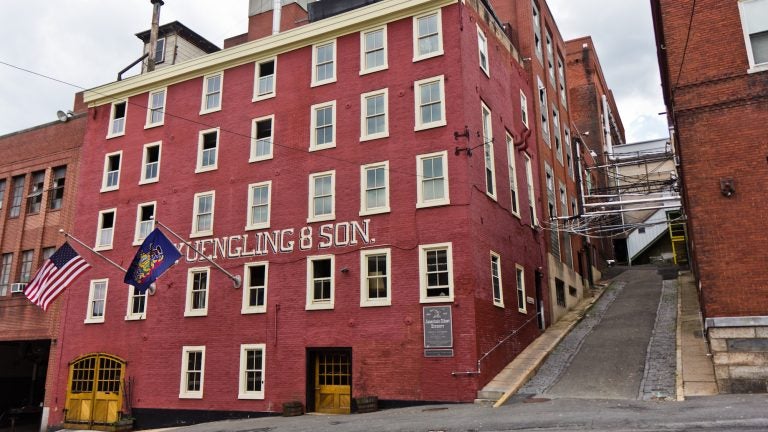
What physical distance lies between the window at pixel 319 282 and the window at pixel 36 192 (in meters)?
16.7

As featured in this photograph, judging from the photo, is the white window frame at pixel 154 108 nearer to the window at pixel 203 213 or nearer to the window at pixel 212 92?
the window at pixel 212 92

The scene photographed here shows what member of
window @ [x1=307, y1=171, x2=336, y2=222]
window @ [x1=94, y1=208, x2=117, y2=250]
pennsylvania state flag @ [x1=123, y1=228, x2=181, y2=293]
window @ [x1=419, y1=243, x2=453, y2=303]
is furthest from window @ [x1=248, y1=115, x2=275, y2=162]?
window @ [x1=419, y1=243, x2=453, y2=303]

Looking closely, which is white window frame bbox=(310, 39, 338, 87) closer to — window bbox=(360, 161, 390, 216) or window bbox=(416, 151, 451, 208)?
window bbox=(360, 161, 390, 216)

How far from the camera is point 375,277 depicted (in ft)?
68.9

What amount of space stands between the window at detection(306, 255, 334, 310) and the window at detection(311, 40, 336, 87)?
7.12m

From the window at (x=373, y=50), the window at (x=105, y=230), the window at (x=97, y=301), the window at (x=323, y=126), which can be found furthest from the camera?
the window at (x=105, y=230)

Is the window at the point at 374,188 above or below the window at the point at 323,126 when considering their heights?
below

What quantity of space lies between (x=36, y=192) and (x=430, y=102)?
2111 cm

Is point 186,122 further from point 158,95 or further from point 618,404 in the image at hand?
point 618,404

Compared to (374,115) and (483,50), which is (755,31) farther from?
(374,115)

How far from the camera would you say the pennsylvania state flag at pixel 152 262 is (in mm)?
20625

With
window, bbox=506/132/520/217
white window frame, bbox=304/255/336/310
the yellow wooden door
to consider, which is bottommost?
the yellow wooden door

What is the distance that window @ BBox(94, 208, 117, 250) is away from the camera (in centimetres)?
2733

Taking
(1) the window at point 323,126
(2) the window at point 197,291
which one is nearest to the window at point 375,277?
(1) the window at point 323,126
